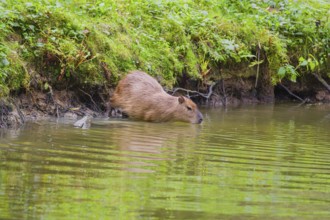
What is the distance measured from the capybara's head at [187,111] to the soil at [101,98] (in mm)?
792

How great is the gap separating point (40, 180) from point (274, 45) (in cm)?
775

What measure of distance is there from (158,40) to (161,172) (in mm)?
5434

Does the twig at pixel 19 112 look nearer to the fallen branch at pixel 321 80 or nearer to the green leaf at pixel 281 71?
the green leaf at pixel 281 71

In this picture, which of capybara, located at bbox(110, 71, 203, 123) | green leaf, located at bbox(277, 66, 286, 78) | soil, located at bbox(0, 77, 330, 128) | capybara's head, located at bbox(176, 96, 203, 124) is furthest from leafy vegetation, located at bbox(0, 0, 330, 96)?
capybara's head, located at bbox(176, 96, 203, 124)

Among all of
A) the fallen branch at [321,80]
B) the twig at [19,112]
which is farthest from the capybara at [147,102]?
the fallen branch at [321,80]

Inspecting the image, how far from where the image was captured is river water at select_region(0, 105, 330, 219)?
3670mm

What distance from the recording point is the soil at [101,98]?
7.75 meters

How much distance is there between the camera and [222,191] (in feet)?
13.9

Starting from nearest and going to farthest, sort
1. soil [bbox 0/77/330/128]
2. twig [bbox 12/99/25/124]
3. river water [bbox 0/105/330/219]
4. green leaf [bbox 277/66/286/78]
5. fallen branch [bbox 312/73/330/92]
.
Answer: river water [bbox 0/105/330/219] < twig [bbox 12/99/25/124] < soil [bbox 0/77/330/128] < green leaf [bbox 277/66/286/78] < fallen branch [bbox 312/73/330/92]

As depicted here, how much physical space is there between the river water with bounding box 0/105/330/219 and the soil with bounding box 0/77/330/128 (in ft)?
1.05

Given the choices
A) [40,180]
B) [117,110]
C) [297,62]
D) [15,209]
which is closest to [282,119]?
[117,110]

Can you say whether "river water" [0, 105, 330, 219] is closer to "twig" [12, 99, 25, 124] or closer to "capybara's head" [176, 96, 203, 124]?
"twig" [12, 99, 25, 124]

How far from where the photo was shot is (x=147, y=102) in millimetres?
9125

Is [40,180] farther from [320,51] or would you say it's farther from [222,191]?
[320,51]
